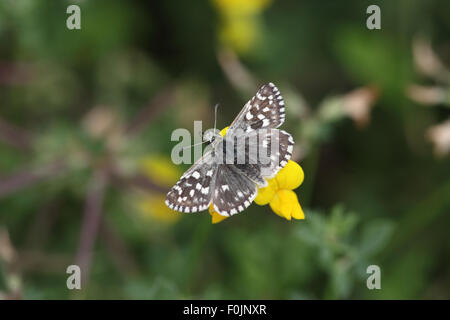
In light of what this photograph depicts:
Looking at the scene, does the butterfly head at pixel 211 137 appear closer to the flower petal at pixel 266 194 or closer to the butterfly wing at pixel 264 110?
the butterfly wing at pixel 264 110

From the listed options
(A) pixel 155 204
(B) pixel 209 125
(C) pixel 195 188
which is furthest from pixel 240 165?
(B) pixel 209 125

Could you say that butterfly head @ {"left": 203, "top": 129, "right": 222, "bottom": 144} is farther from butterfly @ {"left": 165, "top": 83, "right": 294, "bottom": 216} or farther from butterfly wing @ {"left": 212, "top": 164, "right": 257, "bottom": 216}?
butterfly wing @ {"left": 212, "top": 164, "right": 257, "bottom": 216}

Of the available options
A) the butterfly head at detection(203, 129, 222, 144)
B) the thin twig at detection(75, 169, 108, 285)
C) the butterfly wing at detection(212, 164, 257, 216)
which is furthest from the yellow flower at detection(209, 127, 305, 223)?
the thin twig at detection(75, 169, 108, 285)

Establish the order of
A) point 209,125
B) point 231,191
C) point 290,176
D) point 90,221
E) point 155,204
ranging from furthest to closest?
point 209,125 → point 155,204 → point 90,221 → point 290,176 → point 231,191

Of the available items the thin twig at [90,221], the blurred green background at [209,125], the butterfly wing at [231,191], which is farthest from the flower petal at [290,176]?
the thin twig at [90,221]

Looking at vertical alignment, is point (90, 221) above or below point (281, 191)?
above

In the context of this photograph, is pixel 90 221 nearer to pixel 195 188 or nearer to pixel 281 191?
pixel 195 188

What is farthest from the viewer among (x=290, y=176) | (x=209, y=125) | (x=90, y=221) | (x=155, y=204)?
(x=209, y=125)
